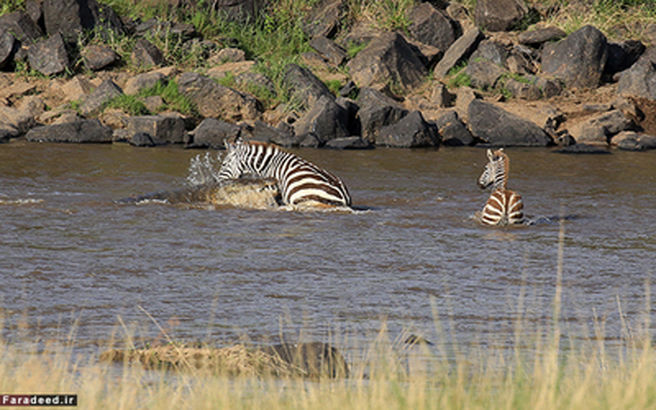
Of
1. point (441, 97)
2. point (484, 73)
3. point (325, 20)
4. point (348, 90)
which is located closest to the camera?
point (441, 97)

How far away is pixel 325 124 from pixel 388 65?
3932mm

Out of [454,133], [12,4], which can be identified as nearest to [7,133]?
[12,4]

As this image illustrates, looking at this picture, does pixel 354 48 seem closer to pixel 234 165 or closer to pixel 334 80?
pixel 334 80

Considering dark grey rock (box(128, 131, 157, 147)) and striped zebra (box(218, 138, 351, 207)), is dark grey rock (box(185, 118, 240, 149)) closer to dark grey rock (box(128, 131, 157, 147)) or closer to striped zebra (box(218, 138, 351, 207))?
dark grey rock (box(128, 131, 157, 147))

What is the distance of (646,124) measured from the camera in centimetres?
2303

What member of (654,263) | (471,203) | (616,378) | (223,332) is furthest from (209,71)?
(616,378)

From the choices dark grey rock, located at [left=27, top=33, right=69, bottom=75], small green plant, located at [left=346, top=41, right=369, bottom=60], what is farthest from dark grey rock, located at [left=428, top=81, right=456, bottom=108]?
dark grey rock, located at [left=27, top=33, right=69, bottom=75]

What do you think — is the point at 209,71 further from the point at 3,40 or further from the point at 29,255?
the point at 29,255

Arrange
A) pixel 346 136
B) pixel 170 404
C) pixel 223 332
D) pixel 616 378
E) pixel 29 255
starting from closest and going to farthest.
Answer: pixel 170 404 → pixel 616 378 → pixel 223 332 → pixel 29 255 → pixel 346 136

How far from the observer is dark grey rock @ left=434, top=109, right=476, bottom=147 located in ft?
71.4

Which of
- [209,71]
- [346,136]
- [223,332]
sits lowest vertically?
[223,332]

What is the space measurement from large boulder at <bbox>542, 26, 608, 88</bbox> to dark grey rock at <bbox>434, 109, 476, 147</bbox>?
4.30m

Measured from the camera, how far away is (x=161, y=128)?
2119 centimetres

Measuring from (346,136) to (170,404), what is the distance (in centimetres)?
1701
